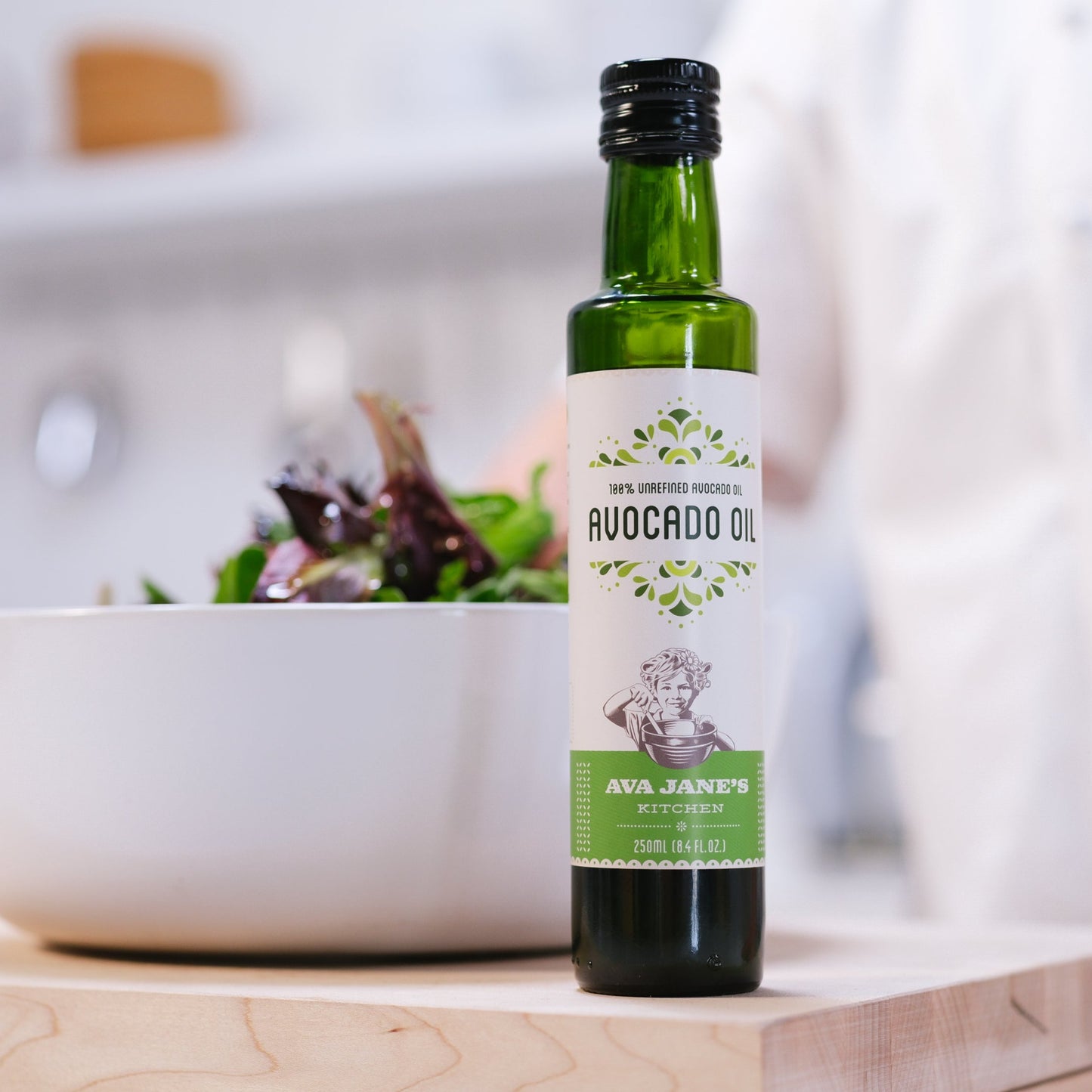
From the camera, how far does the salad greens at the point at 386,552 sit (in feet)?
1.88

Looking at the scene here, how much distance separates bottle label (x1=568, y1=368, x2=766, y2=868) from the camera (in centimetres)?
43

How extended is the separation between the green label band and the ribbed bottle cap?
173 mm

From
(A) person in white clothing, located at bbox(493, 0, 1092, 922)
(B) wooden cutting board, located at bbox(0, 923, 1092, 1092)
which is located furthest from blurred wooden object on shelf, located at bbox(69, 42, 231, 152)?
(B) wooden cutting board, located at bbox(0, 923, 1092, 1092)

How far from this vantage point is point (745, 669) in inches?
17.4

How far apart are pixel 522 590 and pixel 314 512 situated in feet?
0.27

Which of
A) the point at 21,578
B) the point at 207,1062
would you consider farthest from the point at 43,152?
the point at 207,1062

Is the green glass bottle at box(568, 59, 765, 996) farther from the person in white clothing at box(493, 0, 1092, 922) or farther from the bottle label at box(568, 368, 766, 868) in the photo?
the person in white clothing at box(493, 0, 1092, 922)

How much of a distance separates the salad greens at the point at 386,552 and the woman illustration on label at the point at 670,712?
15cm

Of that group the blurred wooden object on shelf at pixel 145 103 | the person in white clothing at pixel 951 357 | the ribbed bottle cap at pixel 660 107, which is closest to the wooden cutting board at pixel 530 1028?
the ribbed bottle cap at pixel 660 107

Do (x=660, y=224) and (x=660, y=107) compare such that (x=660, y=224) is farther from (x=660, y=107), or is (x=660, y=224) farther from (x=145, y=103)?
(x=145, y=103)

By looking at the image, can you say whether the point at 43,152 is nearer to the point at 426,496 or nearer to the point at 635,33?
the point at 635,33

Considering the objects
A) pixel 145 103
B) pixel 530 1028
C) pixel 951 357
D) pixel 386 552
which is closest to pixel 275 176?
pixel 145 103

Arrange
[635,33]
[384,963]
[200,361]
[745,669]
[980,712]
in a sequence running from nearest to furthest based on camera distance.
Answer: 1. [745,669]
2. [384,963]
3. [980,712]
4. [635,33]
5. [200,361]

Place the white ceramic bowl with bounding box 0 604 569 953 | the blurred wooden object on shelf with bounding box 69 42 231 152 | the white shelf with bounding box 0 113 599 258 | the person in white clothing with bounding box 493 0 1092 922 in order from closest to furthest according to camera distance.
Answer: the white ceramic bowl with bounding box 0 604 569 953, the person in white clothing with bounding box 493 0 1092 922, the white shelf with bounding box 0 113 599 258, the blurred wooden object on shelf with bounding box 69 42 231 152
